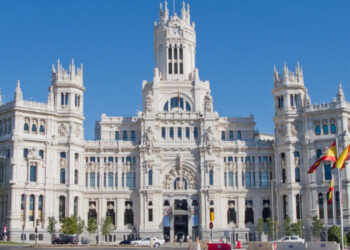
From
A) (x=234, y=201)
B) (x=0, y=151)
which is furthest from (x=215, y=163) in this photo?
(x=0, y=151)

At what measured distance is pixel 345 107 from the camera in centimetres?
10725

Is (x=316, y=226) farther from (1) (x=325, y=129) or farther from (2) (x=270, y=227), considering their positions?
(1) (x=325, y=129)

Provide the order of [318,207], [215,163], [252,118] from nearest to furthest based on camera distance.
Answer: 1. [318,207]
2. [215,163]
3. [252,118]

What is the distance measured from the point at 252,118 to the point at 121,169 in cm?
2906

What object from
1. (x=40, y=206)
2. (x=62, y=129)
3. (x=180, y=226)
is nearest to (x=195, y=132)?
(x=180, y=226)

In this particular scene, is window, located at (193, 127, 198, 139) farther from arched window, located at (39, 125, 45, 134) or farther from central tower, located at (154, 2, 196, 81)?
arched window, located at (39, 125, 45, 134)

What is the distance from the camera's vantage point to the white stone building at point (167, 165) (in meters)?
106

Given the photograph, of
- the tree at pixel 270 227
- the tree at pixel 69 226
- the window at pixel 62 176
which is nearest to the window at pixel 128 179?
the window at pixel 62 176

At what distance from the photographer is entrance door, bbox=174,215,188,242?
112438 mm

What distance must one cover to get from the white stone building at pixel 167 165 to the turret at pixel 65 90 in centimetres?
19

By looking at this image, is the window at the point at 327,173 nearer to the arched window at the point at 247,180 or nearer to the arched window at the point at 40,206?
the arched window at the point at 247,180

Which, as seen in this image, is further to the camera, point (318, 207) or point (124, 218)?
point (124, 218)

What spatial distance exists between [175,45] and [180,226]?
3875 cm

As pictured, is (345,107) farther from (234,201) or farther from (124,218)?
(124,218)
